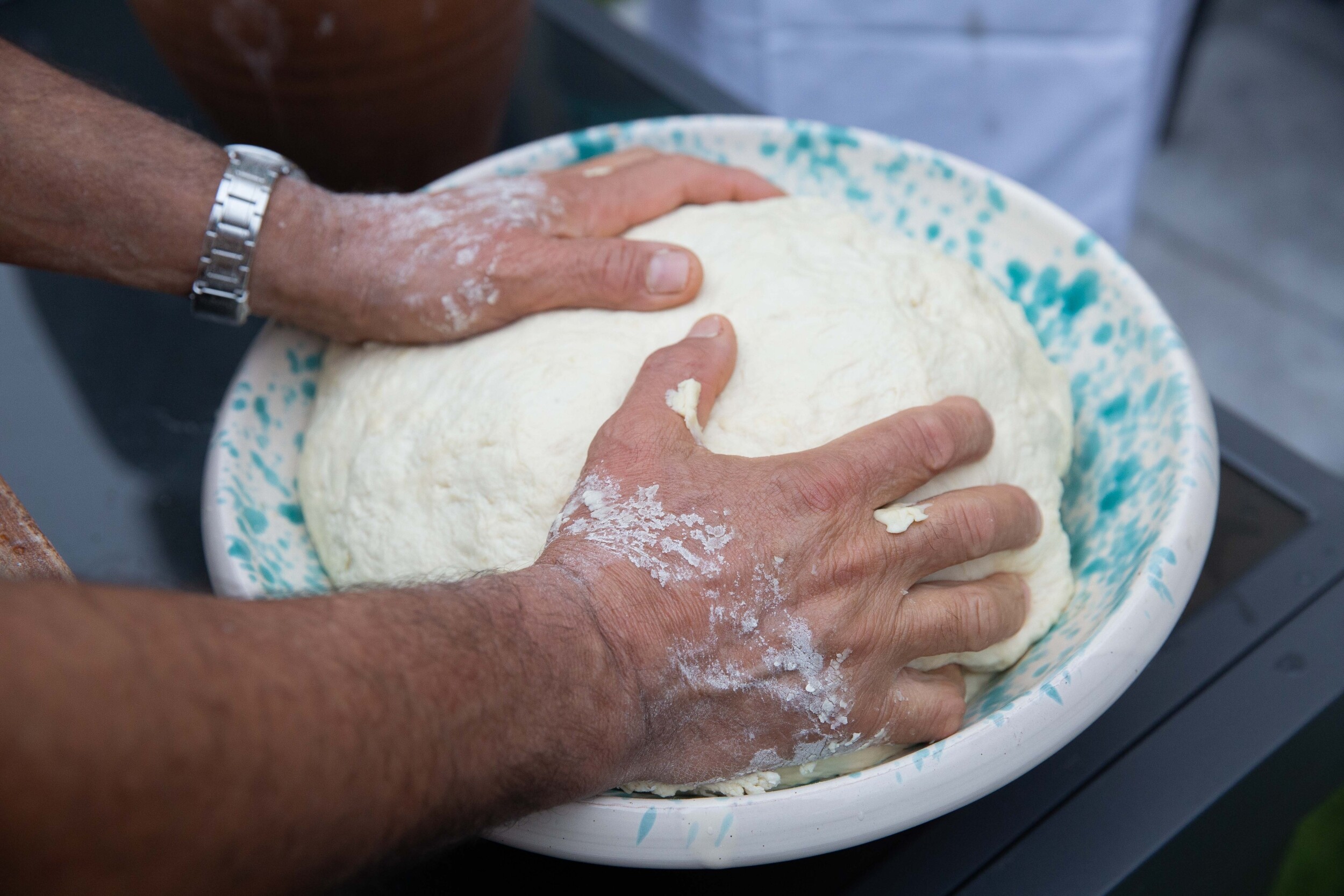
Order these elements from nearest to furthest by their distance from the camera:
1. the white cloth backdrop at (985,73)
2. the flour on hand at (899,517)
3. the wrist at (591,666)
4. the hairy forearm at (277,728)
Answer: the hairy forearm at (277,728) → the wrist at (591,666) → the flour on hand at (899,517) → the white cloth backdrop at (985,73)

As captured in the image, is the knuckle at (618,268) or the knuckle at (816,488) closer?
the knuckle at (816,488)

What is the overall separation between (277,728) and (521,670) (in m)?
0.14

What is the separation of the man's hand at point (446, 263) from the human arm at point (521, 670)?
109 millimetres

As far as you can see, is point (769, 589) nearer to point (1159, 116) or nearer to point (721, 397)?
point (721, 397)

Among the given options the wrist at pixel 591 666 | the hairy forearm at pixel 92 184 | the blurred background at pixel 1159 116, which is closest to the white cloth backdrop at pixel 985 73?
the blurred background at pixel 1159 116

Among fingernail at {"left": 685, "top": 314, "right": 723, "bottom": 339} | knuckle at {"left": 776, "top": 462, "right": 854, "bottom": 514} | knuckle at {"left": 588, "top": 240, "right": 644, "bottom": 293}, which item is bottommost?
knuckle at {"left": 776, "top": 462, "right": 854, "bottom": 514}

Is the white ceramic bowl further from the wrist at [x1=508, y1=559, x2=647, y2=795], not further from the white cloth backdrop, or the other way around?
the white cloth backdrop

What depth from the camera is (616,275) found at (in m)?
0.79

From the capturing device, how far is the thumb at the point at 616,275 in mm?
790

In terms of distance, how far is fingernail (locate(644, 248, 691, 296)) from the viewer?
Result: 787 millimetres

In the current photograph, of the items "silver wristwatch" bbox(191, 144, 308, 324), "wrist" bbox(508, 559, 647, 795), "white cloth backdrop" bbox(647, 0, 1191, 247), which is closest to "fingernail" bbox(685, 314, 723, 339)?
"wrist" bbox(508, 559, 647, 795)

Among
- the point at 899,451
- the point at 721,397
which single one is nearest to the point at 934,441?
the point at 899,451

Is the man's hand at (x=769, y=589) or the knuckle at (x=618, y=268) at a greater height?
the knuckle at (x=618, y=268)

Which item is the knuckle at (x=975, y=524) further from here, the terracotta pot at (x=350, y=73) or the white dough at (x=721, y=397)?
the terracotta pot at (x=350, y=73)
